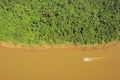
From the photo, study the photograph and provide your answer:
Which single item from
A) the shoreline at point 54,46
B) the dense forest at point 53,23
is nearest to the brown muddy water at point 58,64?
the shoreline at point 54,46

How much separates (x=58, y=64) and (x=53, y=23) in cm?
199

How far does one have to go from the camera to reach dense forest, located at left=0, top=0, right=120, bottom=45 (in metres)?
11.0

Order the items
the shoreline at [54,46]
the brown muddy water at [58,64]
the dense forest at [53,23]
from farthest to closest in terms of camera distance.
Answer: the dense forest at [53,23]
the shoreline at [54,46]
the brown muddy water at [58,64]

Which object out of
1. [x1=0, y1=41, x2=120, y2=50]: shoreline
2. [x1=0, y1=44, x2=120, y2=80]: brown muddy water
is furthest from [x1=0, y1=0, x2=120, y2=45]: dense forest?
[x1=0, y1=44, x2=120, y2=80]: brown muddy water

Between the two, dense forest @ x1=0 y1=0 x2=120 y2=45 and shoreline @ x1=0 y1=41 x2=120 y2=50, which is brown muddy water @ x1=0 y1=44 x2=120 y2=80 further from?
dense forest @ x1=0 y1=0 x2=120 y2=45

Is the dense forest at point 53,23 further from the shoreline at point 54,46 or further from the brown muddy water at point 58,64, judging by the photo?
the brown muddy water at point 58,64

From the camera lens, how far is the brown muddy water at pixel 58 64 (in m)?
9.83

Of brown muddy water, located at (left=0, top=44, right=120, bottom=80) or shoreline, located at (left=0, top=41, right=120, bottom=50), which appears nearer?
brown muddy water, located at (left=0, top=44, right=120, bottom=80)

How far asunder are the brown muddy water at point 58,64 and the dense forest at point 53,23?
62 cm

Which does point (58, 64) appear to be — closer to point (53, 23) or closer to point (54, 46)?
point (54, 46)

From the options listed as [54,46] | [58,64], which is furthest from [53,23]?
[58,64]

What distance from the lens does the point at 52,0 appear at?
11.3 meters

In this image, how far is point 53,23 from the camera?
11117mm

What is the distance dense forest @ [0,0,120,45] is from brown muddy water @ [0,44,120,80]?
616 mm
